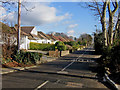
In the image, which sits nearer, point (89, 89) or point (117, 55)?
point (89, 89)

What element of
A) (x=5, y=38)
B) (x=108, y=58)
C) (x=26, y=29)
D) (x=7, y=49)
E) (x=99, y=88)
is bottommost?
(x=99, y=88)

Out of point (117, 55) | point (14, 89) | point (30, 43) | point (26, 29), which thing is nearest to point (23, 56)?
point (14, 89)

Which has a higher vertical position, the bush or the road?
the bush

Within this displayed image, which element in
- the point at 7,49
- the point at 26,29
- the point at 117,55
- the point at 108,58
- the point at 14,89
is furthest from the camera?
the point at 26,29

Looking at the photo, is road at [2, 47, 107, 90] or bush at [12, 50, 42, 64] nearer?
road at [2, 47, 107, 90]

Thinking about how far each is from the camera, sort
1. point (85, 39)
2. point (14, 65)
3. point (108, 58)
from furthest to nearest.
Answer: point (85, 39), point (14, 65), point (108, 58)

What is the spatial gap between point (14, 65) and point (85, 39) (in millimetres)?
95343

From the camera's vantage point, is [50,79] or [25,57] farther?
[25,57]

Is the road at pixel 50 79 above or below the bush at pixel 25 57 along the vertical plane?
below

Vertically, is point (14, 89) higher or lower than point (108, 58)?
lower

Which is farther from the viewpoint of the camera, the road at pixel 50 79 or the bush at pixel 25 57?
the bush at pixel 25 57

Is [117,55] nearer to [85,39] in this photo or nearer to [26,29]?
[26,29]

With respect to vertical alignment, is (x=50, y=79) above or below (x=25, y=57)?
below

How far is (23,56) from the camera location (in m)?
13.6
